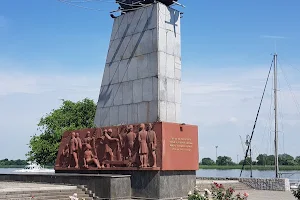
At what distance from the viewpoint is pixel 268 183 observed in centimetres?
2292

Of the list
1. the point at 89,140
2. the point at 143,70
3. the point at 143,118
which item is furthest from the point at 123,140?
the point at 143,70

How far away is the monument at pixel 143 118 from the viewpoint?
1697 cm

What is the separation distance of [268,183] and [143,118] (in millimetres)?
9128

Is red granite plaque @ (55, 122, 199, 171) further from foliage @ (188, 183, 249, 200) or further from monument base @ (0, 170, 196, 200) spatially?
foliage @ (188, 183, 249, 200)

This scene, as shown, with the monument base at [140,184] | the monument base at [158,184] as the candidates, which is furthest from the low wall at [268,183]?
the monument base at [158,184]

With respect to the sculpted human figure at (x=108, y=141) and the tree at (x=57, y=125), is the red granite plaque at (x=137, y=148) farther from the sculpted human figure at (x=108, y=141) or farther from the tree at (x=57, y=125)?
the tree at (x=57, y=125)

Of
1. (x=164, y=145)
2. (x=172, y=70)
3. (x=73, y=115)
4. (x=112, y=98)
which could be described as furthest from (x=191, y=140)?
(x=73, y=115)

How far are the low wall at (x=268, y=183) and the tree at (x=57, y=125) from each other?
14632 millimetres

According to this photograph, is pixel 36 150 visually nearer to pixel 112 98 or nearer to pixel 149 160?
pixel 112 98

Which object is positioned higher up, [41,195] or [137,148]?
[137,148]

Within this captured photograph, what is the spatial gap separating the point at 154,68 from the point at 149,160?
13.5 ft

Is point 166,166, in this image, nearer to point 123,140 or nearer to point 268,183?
point 123,140

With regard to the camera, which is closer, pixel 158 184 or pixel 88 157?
pixel 158 184

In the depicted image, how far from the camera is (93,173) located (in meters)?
19.3
